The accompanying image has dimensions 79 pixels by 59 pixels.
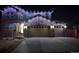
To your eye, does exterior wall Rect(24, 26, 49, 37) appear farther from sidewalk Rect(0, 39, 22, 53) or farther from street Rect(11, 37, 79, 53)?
sidewalk Rect(0, 39, 22, 53)

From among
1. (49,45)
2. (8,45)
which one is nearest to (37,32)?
(49,45)

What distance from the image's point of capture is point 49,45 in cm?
227

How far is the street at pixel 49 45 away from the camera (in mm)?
2258

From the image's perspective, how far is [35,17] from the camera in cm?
228

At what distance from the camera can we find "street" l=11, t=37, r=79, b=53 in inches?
→ 88.9

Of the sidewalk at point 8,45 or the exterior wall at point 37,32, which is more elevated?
the exterior wall at point 37,32

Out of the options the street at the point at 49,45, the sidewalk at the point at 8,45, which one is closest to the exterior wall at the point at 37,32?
the street at the point at 49,45

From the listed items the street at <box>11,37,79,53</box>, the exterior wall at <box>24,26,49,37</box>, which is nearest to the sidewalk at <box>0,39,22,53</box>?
the street at <box>11,37,79,53</box>

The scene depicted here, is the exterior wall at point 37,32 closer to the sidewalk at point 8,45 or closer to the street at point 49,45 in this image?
the street at point 49,45

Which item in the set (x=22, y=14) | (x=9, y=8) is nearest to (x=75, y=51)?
(x=22, y=14)

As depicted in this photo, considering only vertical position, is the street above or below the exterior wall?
below

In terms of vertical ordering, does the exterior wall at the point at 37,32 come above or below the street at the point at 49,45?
above
